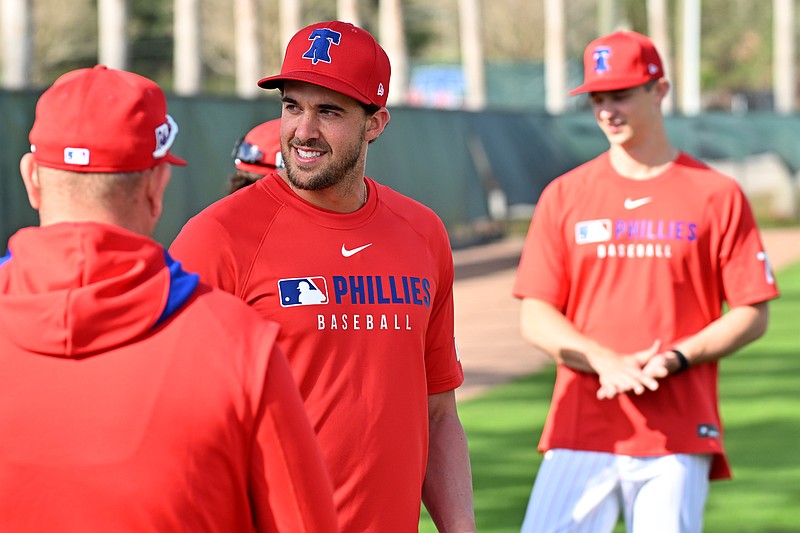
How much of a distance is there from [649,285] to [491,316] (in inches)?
475

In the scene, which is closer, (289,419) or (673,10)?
(289,419)

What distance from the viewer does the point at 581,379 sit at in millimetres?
5238

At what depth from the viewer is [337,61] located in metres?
3.63

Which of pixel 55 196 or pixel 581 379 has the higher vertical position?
pixel 55 196

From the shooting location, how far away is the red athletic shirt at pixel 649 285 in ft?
16.8

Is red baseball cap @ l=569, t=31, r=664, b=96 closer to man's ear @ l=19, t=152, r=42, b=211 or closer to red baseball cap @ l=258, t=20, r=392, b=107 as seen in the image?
red baseball cap @ l=258, t=20, r=392, b=107

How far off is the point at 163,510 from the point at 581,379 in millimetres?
3098

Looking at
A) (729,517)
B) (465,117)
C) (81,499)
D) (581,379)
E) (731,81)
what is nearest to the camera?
(81,499)

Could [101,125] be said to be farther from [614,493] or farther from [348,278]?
[614,493]

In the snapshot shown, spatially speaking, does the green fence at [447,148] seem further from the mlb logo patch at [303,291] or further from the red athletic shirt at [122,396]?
the red athletic shirt at [122,396]

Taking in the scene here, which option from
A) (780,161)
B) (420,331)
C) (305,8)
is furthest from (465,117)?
(305,8)

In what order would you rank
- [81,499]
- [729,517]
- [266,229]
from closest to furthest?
[81,499], [266,229], [729,517]

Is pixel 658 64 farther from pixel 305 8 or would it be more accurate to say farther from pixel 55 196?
pixel 305 8

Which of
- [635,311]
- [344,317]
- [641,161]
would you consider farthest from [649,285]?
[344,317]
